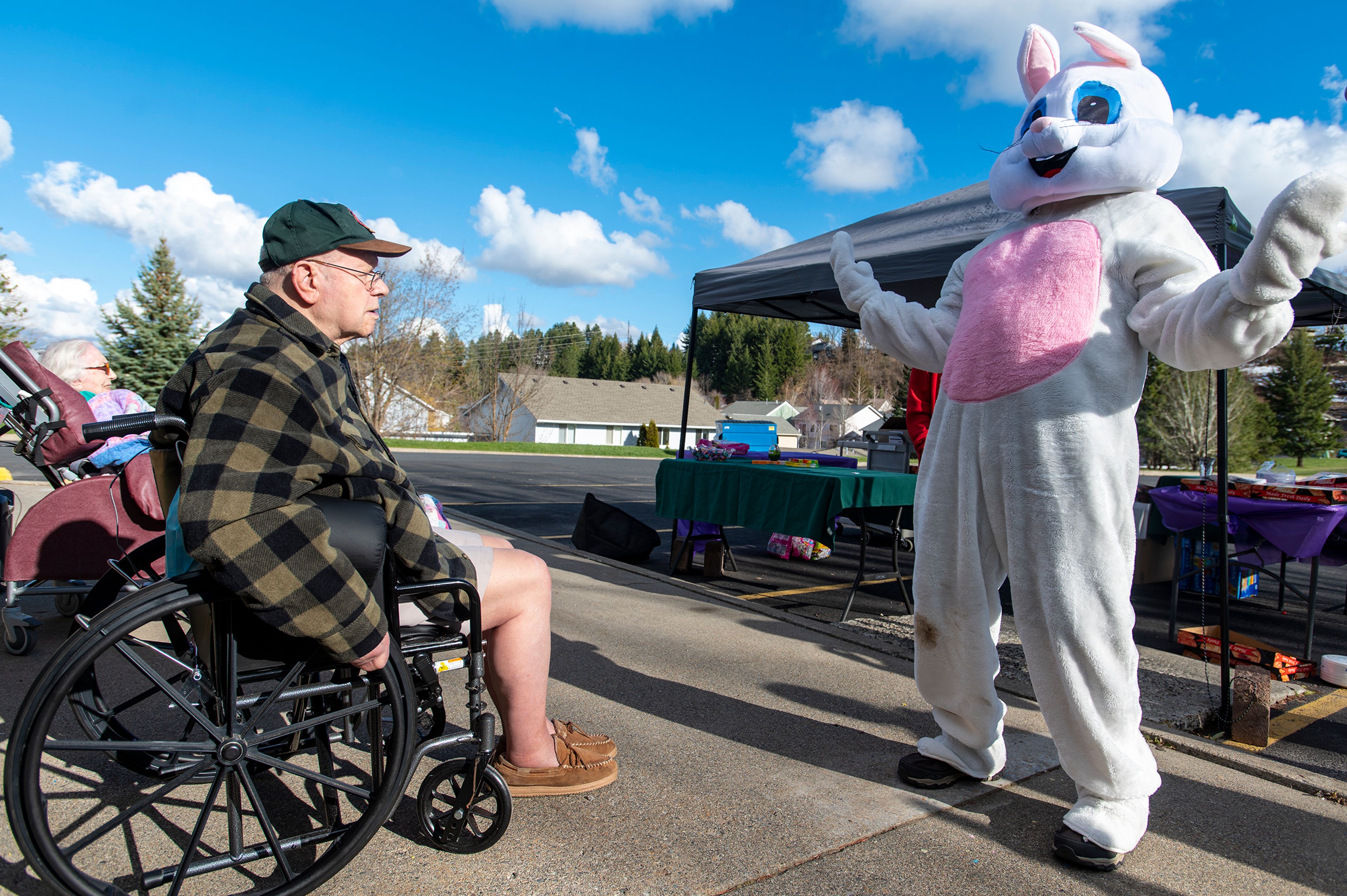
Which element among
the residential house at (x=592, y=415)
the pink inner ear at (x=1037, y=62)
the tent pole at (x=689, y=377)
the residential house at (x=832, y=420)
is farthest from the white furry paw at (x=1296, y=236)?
the residential house at (x=832, y=420)

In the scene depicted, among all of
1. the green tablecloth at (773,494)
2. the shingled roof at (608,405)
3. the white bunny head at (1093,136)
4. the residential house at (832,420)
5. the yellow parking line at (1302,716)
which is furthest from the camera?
the residential house at (832,420)

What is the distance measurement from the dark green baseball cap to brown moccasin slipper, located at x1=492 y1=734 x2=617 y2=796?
151cm

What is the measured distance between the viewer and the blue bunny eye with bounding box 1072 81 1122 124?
226 cm

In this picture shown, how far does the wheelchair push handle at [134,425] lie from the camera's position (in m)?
1.66

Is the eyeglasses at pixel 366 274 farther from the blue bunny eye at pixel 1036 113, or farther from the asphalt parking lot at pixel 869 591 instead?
the asphalt parking lot at pixel 869 591

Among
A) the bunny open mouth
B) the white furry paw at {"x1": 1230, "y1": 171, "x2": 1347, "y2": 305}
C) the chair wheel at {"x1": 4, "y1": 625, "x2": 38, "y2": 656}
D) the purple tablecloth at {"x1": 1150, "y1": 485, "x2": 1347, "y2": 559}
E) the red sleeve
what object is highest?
the bunny open mouth

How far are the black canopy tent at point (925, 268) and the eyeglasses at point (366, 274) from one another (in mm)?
1929

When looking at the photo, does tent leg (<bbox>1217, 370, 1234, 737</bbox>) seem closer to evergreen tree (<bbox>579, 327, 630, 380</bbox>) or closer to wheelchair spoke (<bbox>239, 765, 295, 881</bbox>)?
wheelchair spoke (<bbox>239, 765, 295, 881</bbox>)

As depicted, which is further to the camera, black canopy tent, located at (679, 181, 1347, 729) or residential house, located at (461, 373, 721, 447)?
residential house, located at (461, 373, 721, 447)

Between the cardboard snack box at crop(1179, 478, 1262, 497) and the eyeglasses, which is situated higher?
the eyeglasses

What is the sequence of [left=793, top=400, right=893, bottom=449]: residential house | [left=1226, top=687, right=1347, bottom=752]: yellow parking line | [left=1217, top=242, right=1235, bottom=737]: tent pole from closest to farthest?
[left=1217, top=242, right=1235, bottom=737]: tent pole
[left=1226, top=687, right=1347, bottom=752]: yellow parking line
[left=793, top=400, right=893, bottom=449]: residential house

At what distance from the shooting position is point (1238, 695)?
3018 mm

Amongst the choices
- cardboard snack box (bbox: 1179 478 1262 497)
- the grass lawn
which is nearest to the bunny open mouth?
cardboard snack box (bbox: 1179 478 1262 497)

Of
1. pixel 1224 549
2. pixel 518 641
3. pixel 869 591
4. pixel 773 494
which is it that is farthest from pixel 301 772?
pixel 869 591
